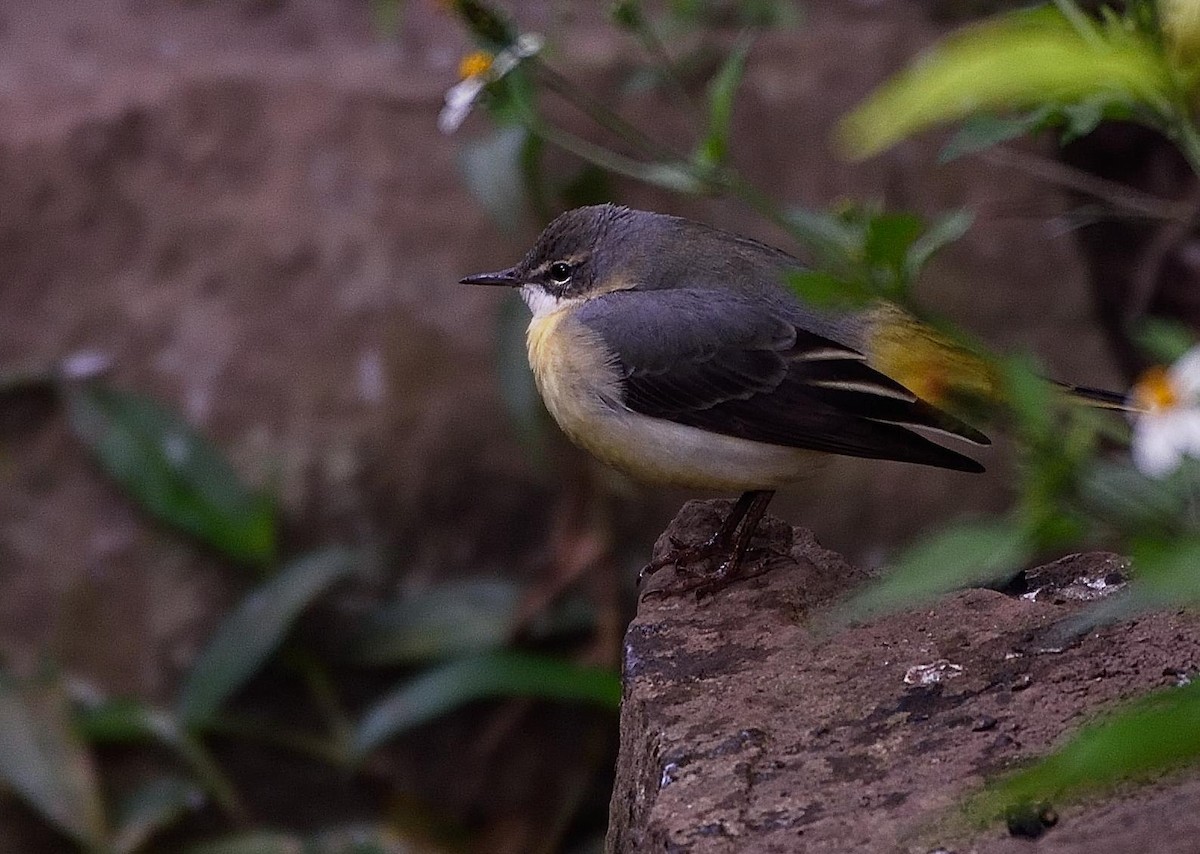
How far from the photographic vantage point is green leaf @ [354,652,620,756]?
628cm

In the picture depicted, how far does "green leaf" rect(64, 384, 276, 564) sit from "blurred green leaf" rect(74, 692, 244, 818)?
0.75 meters

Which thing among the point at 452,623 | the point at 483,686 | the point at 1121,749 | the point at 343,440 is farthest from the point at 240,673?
the point at 1121,749

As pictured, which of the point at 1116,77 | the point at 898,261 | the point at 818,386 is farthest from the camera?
the point at 818,386

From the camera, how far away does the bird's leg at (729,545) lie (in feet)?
14.2

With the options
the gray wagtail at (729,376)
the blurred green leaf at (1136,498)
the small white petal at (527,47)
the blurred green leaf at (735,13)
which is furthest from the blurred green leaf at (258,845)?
the blurred green leaf at (1136,498)

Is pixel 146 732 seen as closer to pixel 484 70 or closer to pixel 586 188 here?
pixel 586 188

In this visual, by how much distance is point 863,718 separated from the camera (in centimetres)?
323

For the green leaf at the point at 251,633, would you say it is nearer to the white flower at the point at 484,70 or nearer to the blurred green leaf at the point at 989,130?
the white flower at the point at 484,70

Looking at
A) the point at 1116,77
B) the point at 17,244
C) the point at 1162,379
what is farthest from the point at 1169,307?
the point at 1116,77

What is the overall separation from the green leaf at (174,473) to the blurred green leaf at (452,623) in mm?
591

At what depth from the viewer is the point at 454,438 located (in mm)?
7168

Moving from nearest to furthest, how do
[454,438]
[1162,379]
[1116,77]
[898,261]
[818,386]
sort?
1. [1116,77]
2. [1162,379]
3. [898,261]
4. [818,386]
5. [454,438]

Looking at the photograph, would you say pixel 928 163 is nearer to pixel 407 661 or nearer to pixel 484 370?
pixel 484 370

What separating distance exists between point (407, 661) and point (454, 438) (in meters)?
1.04
